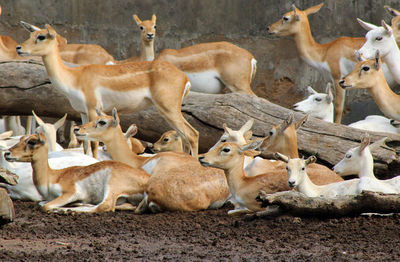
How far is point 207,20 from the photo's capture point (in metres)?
12.4

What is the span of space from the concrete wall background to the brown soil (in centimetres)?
607

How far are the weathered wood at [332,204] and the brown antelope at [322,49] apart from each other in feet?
16.0

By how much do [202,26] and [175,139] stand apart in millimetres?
3883

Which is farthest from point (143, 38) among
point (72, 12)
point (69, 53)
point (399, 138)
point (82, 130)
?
point (399, 138)

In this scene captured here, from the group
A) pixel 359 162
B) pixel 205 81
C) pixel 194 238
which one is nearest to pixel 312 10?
pixel 205 81

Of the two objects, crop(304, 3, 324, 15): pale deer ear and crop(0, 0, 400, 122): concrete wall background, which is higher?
crop(304, 3, 324, 15): pale deer ear

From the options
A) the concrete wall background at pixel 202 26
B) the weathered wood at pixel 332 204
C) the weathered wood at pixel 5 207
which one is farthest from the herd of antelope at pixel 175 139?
the weathered wood at pixel 5 207

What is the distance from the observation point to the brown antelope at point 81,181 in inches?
269

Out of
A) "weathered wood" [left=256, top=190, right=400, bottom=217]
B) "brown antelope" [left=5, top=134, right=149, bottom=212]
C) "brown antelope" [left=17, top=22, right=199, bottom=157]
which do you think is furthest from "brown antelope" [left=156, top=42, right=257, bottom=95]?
"weathered wood" [left=256, top=190, right=400, bottom=217]

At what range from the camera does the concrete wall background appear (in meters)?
12.3

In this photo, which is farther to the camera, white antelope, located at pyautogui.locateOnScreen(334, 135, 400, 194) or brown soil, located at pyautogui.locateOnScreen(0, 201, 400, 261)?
white antelope, located at pyautogui.locateOnScreen(334, 135, 400, 194)

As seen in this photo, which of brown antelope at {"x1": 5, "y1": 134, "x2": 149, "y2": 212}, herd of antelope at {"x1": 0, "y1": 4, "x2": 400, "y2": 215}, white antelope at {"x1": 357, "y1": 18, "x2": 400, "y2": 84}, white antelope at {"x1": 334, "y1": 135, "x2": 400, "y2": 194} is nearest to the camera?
herd of antelope at {"x1": 0, "y1": 4, "x2": 400, "y2": 215}

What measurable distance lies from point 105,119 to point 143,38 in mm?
3498

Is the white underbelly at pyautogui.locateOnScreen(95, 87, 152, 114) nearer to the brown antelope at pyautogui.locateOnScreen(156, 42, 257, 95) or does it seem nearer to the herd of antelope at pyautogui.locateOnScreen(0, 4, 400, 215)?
the herd of antelope at pyautogui.locateOnScreen(0, 4, 400, 215)
